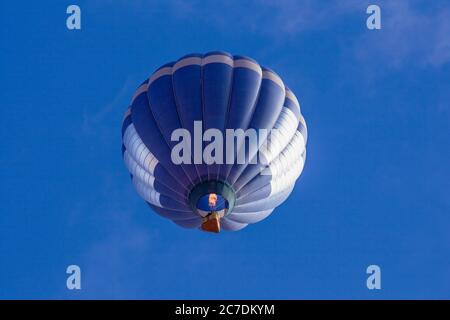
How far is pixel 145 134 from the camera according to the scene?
25891mm

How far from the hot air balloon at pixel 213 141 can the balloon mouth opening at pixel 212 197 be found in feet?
0.07

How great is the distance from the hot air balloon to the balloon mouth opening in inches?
0.9

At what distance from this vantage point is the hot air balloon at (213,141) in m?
25.1

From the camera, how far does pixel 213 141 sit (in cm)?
2488

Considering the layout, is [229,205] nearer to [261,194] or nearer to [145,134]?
[261,194]

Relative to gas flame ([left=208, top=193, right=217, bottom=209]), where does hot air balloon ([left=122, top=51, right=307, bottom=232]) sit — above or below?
above

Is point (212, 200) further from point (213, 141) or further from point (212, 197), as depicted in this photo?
point (213, 141)

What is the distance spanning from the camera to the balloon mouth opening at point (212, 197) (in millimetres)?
25016

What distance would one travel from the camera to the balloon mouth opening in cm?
2502

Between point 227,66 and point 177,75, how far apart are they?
1226 millimetres

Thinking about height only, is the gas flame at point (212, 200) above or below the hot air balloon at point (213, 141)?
below
